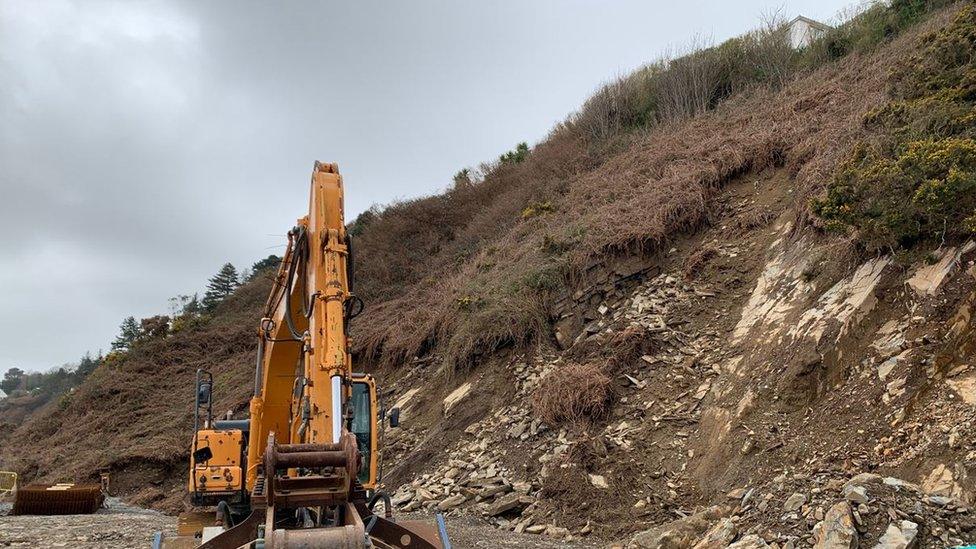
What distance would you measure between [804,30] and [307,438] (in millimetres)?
25969

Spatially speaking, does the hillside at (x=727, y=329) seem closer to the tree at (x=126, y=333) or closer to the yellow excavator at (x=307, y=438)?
the yellow excavator at (x=307, y=438)

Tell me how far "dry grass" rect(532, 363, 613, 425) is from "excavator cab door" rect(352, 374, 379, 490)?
16.6 feet

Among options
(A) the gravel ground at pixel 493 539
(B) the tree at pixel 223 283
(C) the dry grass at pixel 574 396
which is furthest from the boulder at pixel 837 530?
(B) the tree at pixel 223 283

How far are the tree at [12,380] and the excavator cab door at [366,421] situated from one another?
12075 centimetres

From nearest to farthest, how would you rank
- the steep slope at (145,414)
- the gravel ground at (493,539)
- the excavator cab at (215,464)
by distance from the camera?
1. the excavator cab at (215,464)
2. the gravel ground at (493,539)
3. the steep slope at (145,414)

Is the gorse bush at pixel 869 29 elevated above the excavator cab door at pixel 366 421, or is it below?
above

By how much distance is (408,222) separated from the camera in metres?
32.1

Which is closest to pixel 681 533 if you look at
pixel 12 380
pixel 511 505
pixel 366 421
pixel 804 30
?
pixel 511 505

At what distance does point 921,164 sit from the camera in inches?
353

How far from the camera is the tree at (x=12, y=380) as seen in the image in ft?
361

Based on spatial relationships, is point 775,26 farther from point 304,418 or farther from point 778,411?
point 304,418

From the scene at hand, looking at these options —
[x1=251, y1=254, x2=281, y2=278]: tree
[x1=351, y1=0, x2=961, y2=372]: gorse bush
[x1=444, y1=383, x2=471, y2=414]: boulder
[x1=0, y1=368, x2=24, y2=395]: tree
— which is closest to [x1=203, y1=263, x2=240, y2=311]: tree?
[x1=251, y1=254, x2=281, y2=278]: tree

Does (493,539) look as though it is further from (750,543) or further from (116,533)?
(116,533)

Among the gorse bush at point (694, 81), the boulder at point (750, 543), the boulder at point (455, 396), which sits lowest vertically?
the boulder at point (750, 543)
